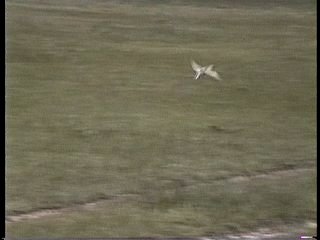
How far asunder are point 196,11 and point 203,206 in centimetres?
118

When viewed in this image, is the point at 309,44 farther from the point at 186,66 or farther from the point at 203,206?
the point at 203,206

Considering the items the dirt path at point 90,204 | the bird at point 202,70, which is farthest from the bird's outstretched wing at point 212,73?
the dirt path at point 90,204

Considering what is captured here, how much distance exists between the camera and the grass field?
3.57 metres

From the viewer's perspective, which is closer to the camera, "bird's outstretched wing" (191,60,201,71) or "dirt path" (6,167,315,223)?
"dirt path" (6,167,315,223)

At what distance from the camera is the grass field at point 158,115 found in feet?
11.7

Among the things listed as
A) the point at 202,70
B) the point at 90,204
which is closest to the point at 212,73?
the point at 202,70

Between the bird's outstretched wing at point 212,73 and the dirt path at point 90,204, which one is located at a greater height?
the bird's outstretched wing at point 212,73

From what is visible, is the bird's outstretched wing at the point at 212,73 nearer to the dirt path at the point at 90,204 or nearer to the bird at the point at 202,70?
the bird at the point at 202,70

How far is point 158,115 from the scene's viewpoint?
3.95 metres

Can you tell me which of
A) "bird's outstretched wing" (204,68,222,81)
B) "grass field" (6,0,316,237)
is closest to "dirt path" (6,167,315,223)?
"grass field" (6,0,316,237)

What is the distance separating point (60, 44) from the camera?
397 centimetres

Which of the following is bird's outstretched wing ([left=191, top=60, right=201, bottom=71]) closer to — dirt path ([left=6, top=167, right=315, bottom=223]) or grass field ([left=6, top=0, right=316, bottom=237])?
grass field ([left=6, top=0, right=316, bottom=237])

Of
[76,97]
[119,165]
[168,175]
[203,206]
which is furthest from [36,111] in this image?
[203,206]

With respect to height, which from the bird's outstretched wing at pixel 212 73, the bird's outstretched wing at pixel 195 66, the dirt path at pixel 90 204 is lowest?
the dirt path at pixel 90 204
